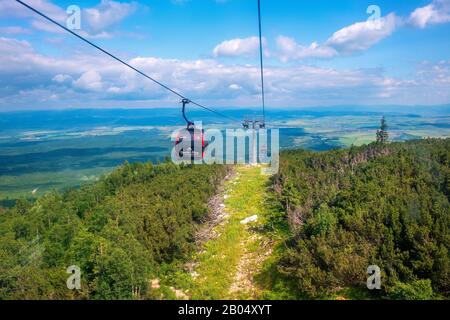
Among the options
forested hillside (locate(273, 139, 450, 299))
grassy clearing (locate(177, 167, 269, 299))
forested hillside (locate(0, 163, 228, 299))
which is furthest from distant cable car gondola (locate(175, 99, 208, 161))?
forested hillside (locate(273, 139, 450, 299))

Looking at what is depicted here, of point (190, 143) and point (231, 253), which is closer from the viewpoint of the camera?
point (231, 253)

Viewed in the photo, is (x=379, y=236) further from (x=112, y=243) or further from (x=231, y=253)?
(x=112, y=243)

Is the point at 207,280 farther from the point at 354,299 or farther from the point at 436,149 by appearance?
the point at 436,149

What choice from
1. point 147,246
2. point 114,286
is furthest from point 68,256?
point 114,286

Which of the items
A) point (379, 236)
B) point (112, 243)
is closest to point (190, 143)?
point (112, 243)

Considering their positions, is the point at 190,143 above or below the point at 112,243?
above

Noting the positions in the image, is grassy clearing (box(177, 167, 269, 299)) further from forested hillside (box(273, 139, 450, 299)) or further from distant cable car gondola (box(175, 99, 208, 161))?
distant cable car gondola (box(175, 99, 208, 161))
